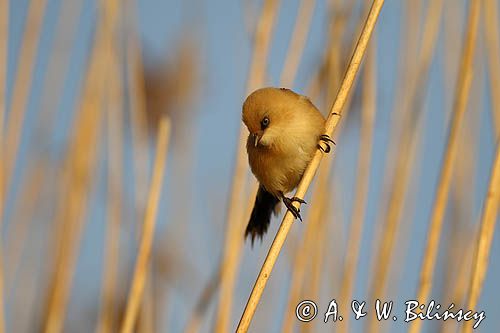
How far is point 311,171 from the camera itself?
1.07m

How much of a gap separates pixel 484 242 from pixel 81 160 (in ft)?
2.94

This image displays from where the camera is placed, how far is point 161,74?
1.83 m

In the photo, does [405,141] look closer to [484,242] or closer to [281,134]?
[281,134]

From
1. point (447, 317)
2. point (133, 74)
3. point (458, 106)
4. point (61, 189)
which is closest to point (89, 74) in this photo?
point (133, 74)

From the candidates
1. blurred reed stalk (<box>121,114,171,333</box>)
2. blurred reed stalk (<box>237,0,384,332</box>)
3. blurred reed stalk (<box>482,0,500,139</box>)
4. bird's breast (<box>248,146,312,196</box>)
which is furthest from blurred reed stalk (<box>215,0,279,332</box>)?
blurred reed stalk (<box>482,0,500,139</box>)

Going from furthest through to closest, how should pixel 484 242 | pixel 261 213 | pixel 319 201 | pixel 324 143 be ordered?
pixel 261 213 < pixel 319 201 < pixel 324 143 < pixel 484 242

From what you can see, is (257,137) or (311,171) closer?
(311,171)

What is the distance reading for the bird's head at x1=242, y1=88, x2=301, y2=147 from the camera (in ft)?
4.33

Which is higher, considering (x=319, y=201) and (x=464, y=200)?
(x=464, y=200)

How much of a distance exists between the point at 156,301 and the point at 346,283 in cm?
52

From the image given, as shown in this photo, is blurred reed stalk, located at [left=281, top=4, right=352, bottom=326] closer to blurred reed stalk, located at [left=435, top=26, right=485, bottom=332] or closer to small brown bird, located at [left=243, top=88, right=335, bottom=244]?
small brown bird, located at [left=243, top=88, right=335, bottom=244]

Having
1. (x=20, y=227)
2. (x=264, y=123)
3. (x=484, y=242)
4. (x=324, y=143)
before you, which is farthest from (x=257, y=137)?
(x=20, y=227)

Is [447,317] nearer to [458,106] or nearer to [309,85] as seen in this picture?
[458,106]

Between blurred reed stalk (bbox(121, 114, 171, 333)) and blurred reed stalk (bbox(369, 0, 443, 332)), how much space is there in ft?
1.49
